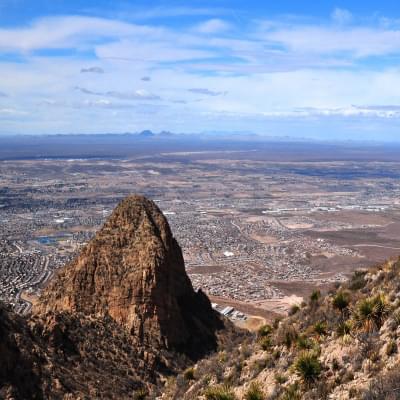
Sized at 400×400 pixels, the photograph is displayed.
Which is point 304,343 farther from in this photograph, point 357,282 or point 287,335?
point 357,282

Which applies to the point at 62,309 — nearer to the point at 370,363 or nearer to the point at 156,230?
the point at 156,230

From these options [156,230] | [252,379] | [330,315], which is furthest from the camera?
[156,230]

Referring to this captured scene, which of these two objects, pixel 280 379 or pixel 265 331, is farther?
pixel 265 331

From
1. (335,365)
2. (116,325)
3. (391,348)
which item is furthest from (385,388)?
(116,325)

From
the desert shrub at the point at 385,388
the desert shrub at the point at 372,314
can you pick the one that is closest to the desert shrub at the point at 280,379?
the desert shrub at the point at 372,314

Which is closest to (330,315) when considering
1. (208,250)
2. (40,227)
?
(208,250)

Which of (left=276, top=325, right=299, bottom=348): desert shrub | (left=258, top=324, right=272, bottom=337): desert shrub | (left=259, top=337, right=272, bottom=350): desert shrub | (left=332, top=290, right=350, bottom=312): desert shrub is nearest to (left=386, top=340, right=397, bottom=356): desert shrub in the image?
(left=332, top=290, right=350, bottom=312): desert shrub

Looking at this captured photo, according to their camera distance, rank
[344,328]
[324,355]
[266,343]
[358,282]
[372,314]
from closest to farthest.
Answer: [324,355]
[372,314]
[344,328]
[266,343]
[358,282]
